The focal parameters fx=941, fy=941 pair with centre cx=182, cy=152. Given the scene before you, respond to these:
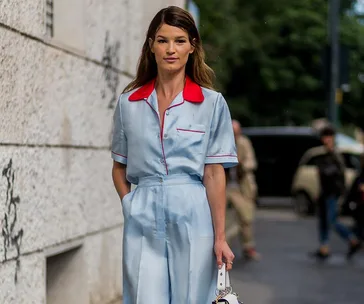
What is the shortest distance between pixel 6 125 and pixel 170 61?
1.31 meters


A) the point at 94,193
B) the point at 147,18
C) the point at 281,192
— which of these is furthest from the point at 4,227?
the point at 281,192

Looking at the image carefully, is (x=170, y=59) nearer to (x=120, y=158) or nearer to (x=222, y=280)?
(x=120, y=158)

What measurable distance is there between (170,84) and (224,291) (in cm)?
86

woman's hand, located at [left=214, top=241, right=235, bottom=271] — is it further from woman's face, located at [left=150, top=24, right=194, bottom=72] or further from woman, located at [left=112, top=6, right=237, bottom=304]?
woman's face, located at [left=150, top=24, right=194, bottom=72]

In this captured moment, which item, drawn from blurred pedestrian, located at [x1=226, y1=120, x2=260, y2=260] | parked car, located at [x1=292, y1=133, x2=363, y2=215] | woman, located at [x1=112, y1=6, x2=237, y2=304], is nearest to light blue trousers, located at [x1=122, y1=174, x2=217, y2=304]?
woman, located at [x1=112, y1=6, x2=237, y2=304]

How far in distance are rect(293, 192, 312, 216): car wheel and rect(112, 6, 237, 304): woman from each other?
61.2 feet

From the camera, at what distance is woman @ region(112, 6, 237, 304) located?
145 inches

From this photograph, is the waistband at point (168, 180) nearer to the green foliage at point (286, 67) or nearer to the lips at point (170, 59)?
the lips at point (170, 59)

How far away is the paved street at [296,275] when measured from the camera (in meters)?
8.99

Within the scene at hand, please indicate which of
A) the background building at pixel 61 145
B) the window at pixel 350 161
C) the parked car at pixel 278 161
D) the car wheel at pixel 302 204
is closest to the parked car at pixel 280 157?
the parked car at pixel 278 161

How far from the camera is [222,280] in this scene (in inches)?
145

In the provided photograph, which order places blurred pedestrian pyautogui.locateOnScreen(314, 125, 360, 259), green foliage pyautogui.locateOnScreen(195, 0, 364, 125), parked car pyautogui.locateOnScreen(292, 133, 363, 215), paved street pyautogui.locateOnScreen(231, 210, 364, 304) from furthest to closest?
green foliage pyautogui.locateOnScreen(195, 0, 364, 125) → parked car pyautogui.locateOnScreen(292, 133, 363, 215) → blurred pedestrian pyautogui.locateOnScreen(314, 125, 360, 259) → paved street pyautogui.locateOnScreen(231, 210, 364, 304)

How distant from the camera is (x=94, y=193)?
652 centimetres

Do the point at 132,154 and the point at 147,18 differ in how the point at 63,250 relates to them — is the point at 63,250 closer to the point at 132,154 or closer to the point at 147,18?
the point at 132,154
